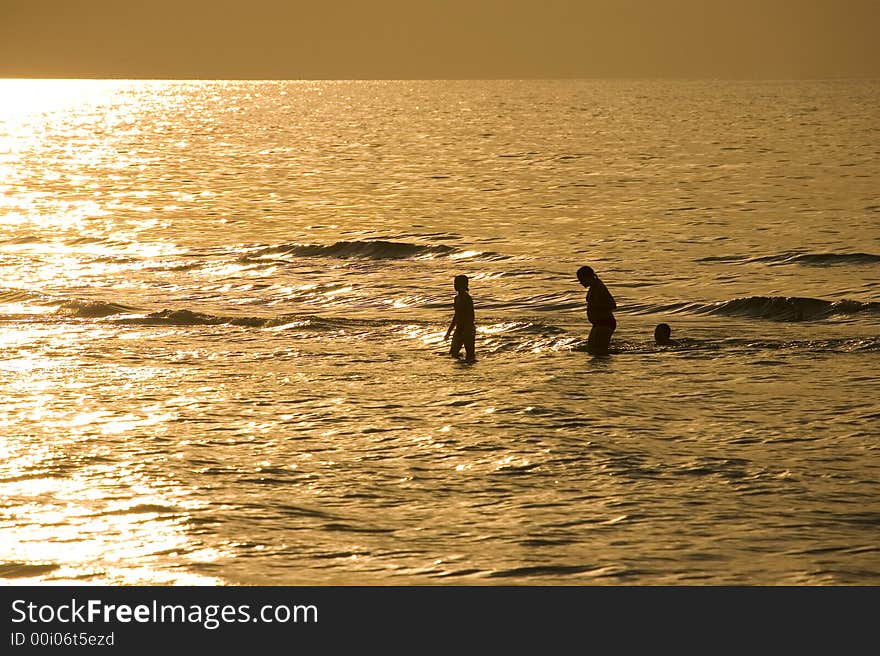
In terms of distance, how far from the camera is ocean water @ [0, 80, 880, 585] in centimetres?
1105

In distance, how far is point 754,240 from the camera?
37.2 m

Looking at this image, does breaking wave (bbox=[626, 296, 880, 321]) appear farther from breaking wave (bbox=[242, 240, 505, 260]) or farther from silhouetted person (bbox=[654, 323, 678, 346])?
breaking wave (bbox=[242, 240, 505, 260])

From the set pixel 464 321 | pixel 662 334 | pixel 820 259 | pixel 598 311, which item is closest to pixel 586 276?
pixel 598 311

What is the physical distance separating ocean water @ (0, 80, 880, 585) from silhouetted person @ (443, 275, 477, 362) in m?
0.36

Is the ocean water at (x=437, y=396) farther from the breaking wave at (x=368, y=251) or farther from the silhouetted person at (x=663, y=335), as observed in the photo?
the silhouetted person at (x=663, y=335)

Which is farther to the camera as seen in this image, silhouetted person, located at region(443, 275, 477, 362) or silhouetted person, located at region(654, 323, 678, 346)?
silhouetted person, located at region(654, 323, 678, 346)

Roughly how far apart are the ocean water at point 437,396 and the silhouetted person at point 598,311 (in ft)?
1.51

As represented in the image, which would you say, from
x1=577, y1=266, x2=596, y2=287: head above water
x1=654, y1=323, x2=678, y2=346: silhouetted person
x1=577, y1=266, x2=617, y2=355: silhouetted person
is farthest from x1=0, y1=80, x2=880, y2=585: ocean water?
x1=577, y1=266, x2=596, y2=287: head above water

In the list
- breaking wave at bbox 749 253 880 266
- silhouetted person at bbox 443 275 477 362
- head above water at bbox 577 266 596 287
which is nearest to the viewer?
head above water at bbox 577 266 596 287

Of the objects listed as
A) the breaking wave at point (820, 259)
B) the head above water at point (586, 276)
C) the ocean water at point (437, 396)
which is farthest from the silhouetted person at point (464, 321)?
the breaking wave at point (820, 259)

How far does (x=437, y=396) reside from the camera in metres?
17.0

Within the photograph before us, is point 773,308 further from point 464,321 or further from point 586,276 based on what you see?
point 464,321

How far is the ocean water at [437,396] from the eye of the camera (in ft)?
36.2

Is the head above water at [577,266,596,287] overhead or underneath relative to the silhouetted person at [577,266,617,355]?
overhead
